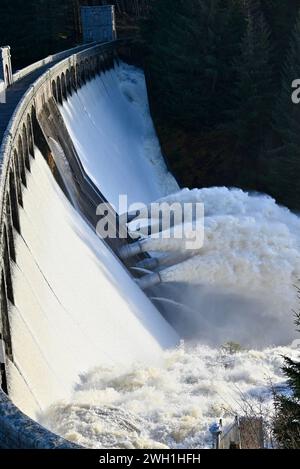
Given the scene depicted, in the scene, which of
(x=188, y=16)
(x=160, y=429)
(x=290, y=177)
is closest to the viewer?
(x=160, y=429)

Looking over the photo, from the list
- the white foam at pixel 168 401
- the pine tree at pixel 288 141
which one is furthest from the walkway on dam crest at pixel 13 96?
the pine tree at pixel 288 141

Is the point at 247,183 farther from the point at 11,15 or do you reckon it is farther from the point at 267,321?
the point at 11,15

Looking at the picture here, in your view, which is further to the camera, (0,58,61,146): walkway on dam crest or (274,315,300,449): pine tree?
(0,58,61,146): walkway on dam crest

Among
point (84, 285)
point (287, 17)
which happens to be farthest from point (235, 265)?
point (287, 17)

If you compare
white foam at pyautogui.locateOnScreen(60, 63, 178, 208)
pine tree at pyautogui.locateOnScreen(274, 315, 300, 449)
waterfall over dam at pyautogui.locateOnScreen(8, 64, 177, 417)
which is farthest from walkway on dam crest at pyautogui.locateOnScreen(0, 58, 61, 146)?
pine tree at pyautogui.locateOnScreen(274, 315, 300, 449)
